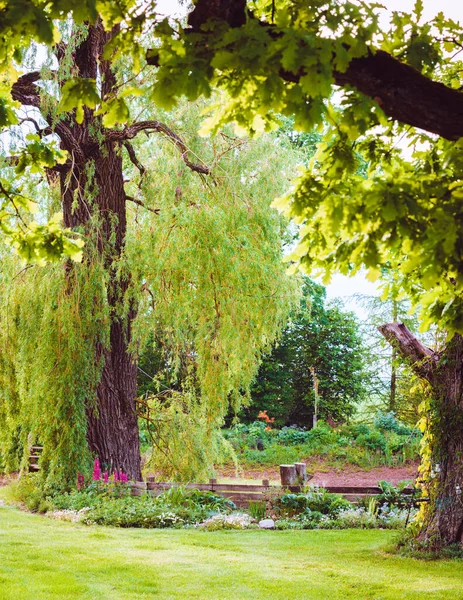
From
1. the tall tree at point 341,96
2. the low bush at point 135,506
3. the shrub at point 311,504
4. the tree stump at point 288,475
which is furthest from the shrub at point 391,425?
the tall tree at point 341,96

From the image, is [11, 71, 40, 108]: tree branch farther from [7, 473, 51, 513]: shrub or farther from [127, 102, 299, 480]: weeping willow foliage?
[7, 473, 51, 513]: shrub

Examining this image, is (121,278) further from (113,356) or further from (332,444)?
(332,444)

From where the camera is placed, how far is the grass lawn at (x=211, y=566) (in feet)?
20.4

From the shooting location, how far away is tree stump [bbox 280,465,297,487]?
34.8ft

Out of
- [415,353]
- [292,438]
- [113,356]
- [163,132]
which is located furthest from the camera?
[292,438]

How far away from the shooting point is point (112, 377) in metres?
12.3

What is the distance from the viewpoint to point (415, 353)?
27.1ft

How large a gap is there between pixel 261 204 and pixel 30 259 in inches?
248

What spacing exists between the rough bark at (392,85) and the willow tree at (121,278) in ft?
22.8

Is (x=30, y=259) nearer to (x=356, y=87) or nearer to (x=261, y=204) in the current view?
(x=356, y=87)

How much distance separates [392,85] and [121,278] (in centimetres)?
860

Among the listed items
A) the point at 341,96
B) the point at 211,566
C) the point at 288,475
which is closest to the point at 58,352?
the point at 288,475

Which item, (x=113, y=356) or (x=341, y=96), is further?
(x=113, y=356)

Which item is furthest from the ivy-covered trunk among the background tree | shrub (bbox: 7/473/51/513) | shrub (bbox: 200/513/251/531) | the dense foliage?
the background tree
